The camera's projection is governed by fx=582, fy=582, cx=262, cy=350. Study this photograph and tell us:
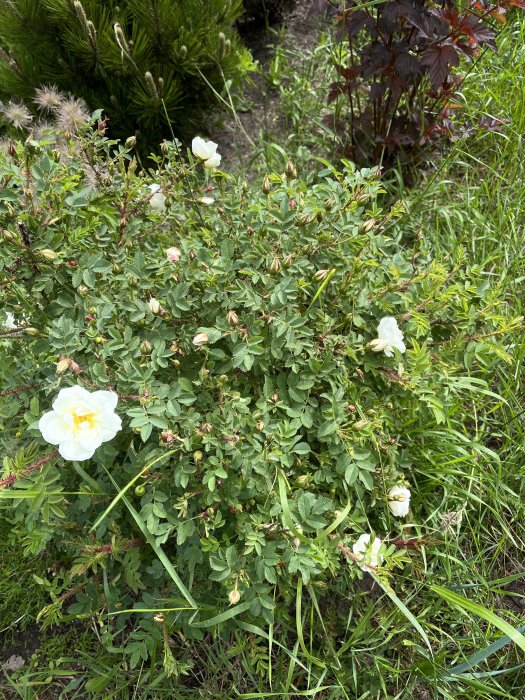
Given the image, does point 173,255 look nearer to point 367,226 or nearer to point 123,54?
point 367,226

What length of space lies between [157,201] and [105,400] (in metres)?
0.79

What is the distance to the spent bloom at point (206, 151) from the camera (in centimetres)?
174

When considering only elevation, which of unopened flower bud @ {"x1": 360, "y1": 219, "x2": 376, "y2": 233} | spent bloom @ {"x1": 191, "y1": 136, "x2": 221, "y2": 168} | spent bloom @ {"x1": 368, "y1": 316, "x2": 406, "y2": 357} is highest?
Answer: spent bloom @ {"x1": 191, "y1": 136, "x2": 221, "y2": 168}

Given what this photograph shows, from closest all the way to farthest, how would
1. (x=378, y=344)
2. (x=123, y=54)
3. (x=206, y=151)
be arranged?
1. (x=378, y=344)
2. (x=206, y=151)
3. (x=123, y=54)

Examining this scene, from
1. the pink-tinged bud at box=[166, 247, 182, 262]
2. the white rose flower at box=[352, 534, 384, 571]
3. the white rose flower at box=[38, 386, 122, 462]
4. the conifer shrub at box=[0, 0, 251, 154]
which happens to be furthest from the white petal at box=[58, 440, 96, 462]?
the conifer shrub at box=[0, 0, 251, 154]

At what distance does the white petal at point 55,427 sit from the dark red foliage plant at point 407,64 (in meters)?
1.58

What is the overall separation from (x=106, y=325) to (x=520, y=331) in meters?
1.62

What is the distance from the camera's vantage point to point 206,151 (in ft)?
5.77

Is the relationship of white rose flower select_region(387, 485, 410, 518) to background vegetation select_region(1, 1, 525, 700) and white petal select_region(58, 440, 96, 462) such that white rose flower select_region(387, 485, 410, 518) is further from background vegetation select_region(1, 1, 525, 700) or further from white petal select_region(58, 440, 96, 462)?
white petal select_region(58, 440, 96, 462)

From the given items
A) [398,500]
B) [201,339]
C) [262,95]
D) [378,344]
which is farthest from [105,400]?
[262,95]

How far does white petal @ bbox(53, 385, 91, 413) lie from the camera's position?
131 cm

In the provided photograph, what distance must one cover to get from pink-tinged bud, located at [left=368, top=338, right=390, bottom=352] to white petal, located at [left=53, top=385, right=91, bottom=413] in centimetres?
79

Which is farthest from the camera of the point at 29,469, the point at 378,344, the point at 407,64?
the point at 407,64

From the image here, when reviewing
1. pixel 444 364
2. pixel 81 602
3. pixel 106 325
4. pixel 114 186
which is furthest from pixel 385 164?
pixel 81 602
